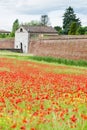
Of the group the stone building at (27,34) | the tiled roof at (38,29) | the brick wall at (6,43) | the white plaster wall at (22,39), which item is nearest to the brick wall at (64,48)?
the white plaster wall at (22,39)

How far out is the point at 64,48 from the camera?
2203 inches

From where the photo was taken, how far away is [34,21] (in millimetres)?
163750

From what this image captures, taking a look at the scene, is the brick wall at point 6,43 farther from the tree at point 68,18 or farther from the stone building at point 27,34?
the tree at point 68,18

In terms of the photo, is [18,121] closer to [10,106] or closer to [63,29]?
[10,106]

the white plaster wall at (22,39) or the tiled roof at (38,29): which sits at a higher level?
the tiled roof at (38,29)

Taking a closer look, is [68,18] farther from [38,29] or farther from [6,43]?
[6,43]

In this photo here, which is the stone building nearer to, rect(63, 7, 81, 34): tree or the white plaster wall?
the white plaster wall

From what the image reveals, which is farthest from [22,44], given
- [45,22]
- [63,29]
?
→ [45,22]

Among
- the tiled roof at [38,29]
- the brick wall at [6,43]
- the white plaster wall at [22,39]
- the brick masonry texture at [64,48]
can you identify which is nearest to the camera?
the brick masonry texture at [64,48]

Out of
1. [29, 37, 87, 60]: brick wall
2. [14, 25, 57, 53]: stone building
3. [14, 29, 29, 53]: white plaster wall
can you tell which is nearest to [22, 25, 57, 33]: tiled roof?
[14, 25, 57, 53]: stone building

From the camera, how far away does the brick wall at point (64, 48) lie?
2028 inches

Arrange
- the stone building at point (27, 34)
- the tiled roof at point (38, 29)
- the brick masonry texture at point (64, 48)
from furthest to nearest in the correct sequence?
1. the tiled roof at point (38, 29)
2. the stone building at point (27, 34)
3. the brick masonry texture at point (64, 48)

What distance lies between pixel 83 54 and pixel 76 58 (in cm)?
109

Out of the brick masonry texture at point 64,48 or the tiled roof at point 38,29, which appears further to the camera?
the tiled roof at point 38,29
